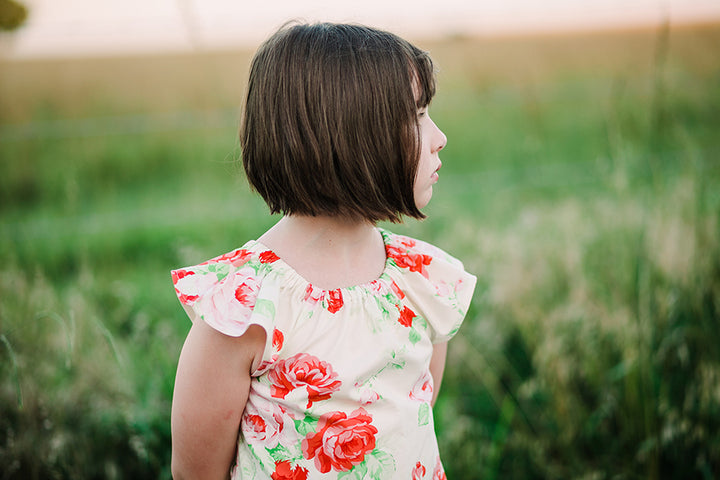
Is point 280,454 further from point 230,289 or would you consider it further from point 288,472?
point 230,289

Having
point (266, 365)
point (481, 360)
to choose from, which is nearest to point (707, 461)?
point (481, 360)

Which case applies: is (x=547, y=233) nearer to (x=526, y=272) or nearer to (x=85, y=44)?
(x=526, y=272)

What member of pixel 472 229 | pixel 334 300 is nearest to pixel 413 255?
pixel 334 300

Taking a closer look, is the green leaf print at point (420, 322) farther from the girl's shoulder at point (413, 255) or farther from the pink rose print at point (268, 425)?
the pink rose print at point (268, 425)

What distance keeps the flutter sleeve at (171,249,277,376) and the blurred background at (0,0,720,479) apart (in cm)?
44

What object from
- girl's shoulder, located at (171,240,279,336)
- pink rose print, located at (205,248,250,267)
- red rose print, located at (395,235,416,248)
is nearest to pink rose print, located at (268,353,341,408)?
girl's shoulder, located at (171,240,279,336)

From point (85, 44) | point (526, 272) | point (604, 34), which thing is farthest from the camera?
point (604, 34)

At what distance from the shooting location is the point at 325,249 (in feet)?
3.74

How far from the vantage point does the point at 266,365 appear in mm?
1043

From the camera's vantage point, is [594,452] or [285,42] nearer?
[285,42]

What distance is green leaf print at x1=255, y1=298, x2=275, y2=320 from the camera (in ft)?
3.28

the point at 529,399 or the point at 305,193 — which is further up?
the point at 305,193

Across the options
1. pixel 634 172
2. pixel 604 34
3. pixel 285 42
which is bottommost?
pixel 634 172

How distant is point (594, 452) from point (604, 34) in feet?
12.5
